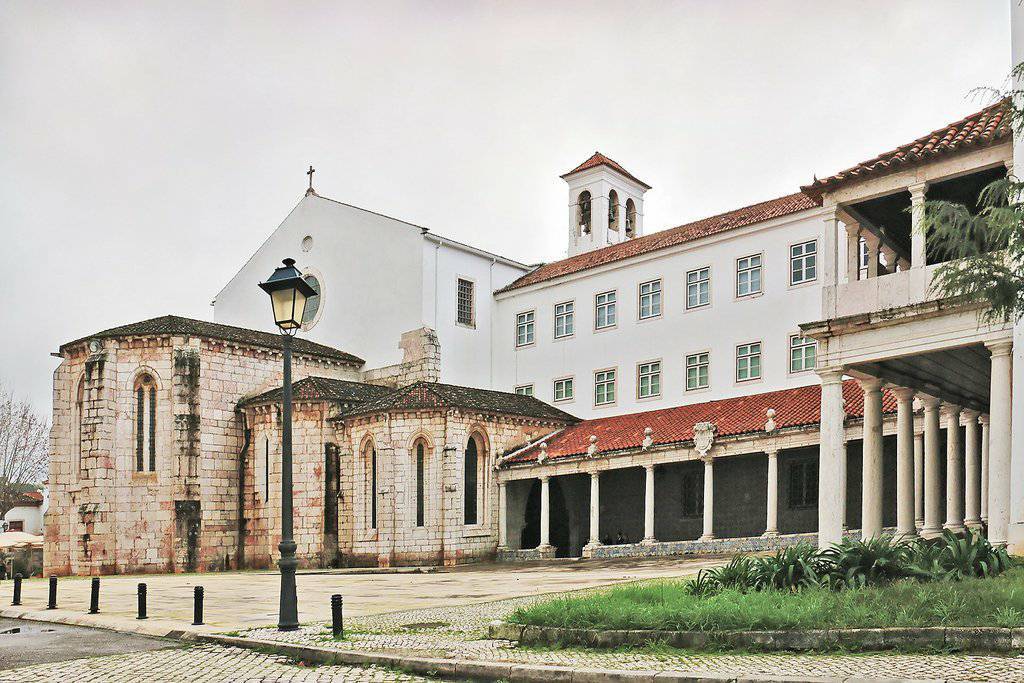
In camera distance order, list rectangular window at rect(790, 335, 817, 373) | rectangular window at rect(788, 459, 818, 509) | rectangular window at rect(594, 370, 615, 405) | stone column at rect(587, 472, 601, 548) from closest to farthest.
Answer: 1. rectangular window at rect(788, 459, 818, 509)
2. rectangular window at rect(790, 335, 817, 373)
3. stone column at rect(587, 472, 601, 548)
4. rectangular window at rect(594, 370, 615, 405)

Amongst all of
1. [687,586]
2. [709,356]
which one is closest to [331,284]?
[709,356]

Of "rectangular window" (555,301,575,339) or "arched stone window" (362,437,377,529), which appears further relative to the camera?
"rectangular window" (555,301,575,339)

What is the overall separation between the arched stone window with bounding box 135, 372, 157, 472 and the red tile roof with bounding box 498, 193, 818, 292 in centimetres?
1539

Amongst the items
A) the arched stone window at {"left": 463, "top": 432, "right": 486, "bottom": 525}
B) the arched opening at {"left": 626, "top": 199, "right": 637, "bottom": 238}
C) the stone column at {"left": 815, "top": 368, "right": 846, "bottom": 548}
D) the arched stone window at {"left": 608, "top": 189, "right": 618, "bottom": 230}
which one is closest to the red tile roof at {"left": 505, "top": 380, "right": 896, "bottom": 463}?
the arched stone window at {"left": 463, "top": 432, "right": 486, "bottom": 525}

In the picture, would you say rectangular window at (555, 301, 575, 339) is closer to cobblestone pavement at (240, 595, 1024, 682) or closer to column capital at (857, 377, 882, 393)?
column capital at (857, 377, 882, 393)

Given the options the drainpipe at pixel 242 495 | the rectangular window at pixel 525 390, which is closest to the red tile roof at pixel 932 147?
the rectangular window at pixel 525 390

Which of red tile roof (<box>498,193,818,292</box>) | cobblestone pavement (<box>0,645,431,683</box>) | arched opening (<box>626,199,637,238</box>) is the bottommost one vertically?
cobblestone pavement (<box>0,645,431,683</box>)

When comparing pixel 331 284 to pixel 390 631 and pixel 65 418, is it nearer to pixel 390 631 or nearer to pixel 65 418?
pixel 65 418

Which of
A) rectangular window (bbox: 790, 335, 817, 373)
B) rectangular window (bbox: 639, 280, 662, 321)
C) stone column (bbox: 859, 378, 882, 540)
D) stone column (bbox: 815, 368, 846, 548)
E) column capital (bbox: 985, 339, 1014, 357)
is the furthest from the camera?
rectangular window (bbox: 639, 280, 662, 321)

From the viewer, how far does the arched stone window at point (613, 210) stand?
52.5 metres

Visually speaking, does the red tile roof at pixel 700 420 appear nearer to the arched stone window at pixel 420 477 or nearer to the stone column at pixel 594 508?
the stone column at pixel 594 508

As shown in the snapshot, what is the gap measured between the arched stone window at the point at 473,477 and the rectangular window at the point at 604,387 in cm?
564

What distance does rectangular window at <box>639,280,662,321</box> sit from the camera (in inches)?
1620

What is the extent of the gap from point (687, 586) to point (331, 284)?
35682mm
